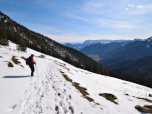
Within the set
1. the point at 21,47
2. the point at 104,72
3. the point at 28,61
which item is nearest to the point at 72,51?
the point at 104,72

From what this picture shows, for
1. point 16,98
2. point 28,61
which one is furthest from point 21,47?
point 16,98

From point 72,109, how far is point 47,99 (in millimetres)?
1875

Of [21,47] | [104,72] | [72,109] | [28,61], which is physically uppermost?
[21,47]

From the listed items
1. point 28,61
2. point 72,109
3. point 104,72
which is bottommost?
point 104,72

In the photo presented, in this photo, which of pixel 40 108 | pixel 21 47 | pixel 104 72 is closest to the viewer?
pixel 40 108

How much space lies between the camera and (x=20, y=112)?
3848 mm

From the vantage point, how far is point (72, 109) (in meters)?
4.64

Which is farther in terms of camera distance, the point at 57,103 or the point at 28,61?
the point at 28,61

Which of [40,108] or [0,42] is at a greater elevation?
[0,42]

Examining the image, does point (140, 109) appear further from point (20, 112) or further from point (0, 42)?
point (0, 42)

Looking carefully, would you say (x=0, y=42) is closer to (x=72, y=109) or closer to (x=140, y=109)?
(x=72, y=109)

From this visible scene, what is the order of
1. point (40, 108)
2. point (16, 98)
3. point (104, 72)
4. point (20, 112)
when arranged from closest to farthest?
point (20, 112) → point (40, 108) → point (16, 98) → point (104, 72)

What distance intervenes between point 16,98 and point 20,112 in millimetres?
1546

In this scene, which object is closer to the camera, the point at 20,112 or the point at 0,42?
the point at 20,112
